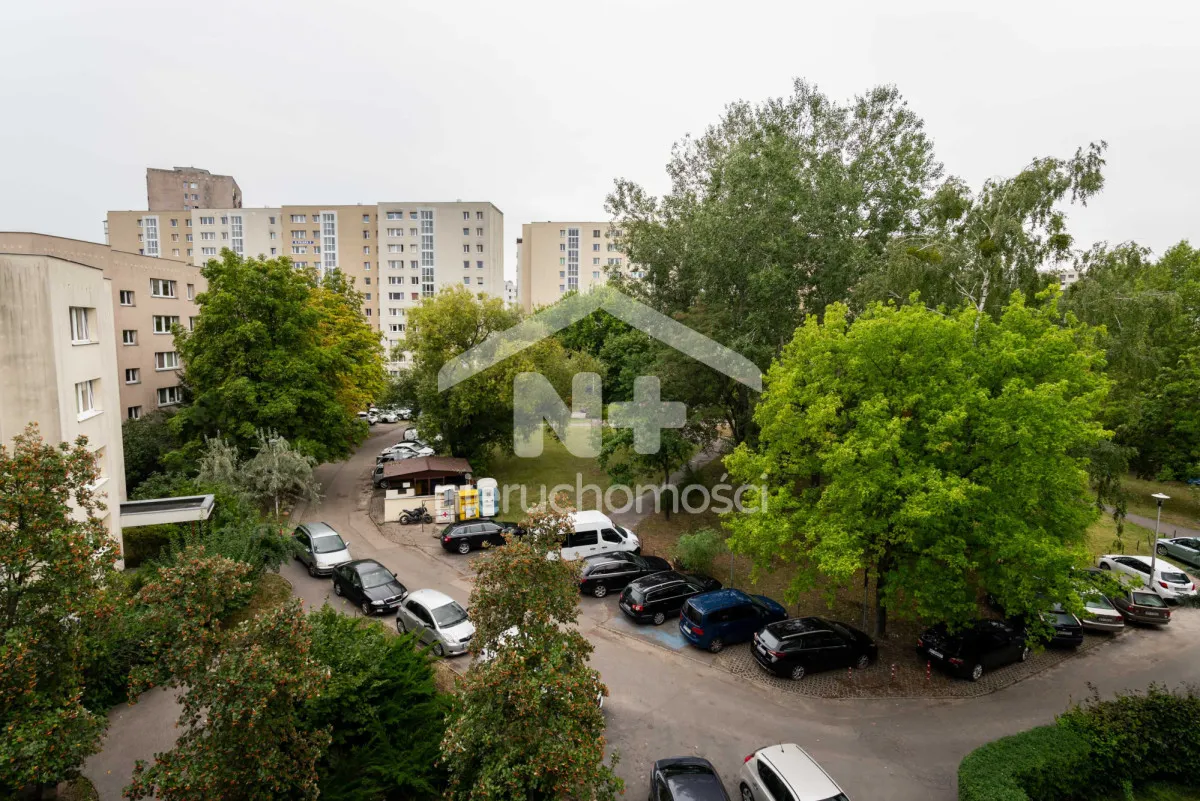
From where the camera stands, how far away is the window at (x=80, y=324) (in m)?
16.8

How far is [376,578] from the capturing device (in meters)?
17.1

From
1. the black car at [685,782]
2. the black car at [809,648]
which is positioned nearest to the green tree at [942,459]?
the black car at [809,648]

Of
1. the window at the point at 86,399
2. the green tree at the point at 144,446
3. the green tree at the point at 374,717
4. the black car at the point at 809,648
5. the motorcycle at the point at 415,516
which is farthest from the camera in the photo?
the green tree at the point at 144,446

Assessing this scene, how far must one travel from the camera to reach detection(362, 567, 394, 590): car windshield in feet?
55.5

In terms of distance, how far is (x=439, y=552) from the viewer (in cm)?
2131

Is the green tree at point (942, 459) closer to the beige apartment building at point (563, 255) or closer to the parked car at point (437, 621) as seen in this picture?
the parked car at point (437, 621)

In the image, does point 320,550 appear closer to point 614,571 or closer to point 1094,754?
point 614,571

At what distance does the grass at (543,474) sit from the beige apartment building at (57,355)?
1372 cm

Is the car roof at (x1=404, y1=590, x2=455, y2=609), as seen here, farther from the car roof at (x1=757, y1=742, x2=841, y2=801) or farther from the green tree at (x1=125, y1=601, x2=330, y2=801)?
the car roof at (x1=757, y1=742, x2=841, y2=801)

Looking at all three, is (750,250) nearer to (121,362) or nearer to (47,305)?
(47,305)

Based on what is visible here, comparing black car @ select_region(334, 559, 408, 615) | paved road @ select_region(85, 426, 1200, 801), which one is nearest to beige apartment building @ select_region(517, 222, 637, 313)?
black car @ select_region(334, 559, 408, 615)

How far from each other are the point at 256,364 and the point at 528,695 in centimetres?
2267

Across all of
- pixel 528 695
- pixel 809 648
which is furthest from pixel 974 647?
pixel 528 695

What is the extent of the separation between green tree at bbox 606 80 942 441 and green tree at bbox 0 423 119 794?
1730 cm
